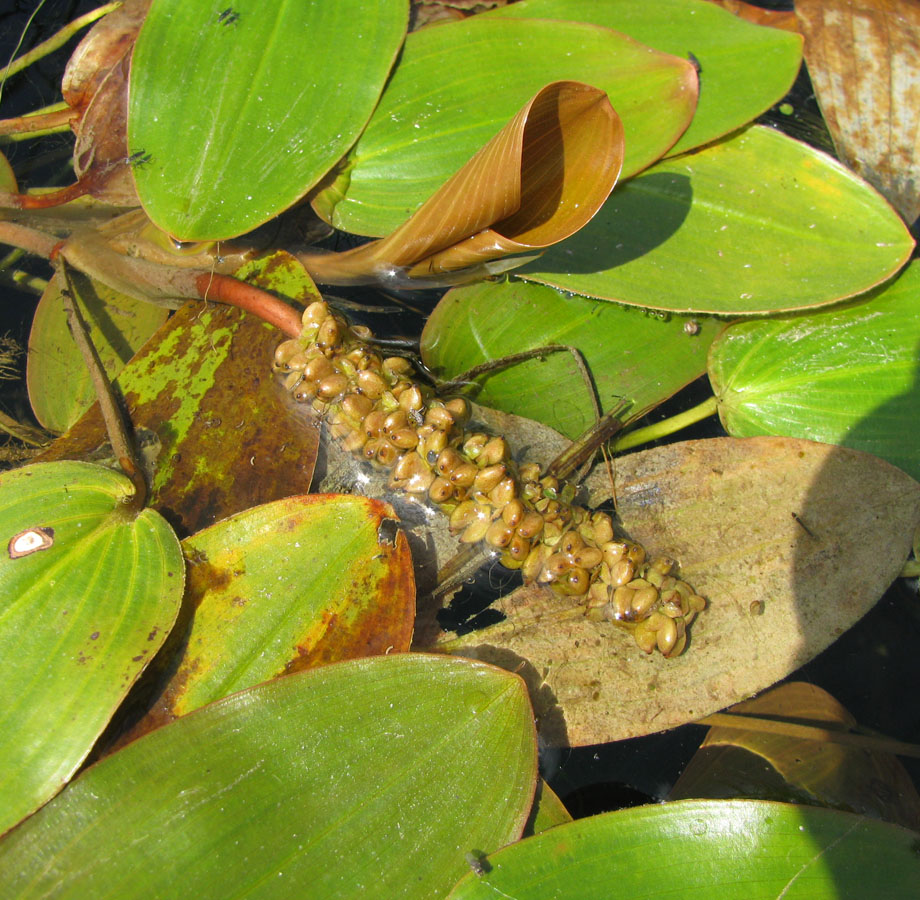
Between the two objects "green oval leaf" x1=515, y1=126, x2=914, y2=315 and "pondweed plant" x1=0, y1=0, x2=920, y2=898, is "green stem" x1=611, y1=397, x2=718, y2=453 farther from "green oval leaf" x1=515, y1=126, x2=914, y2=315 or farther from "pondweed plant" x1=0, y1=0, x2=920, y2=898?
"green oval leaf" x1=515, y1=126, x2=914, y2=315

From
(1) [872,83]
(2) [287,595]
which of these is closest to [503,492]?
(2) [287,595]

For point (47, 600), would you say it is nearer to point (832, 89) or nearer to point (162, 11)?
point (162, 11)

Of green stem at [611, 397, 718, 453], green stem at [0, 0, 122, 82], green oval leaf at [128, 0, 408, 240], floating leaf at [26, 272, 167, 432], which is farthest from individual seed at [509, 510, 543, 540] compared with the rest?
green stem at [0, 0, 122, 82]

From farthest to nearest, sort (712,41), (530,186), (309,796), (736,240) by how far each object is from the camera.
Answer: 1. (712,41)
2. (736,240)
3. (530,186)
4. (309,796)

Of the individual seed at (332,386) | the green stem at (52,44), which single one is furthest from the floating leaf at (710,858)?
the green stem at (52,44)

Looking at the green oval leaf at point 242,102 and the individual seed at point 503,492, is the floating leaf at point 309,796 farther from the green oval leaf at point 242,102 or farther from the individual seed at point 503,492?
the green oval leaf at point 242,102

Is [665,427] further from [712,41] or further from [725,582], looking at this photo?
[712,41]
